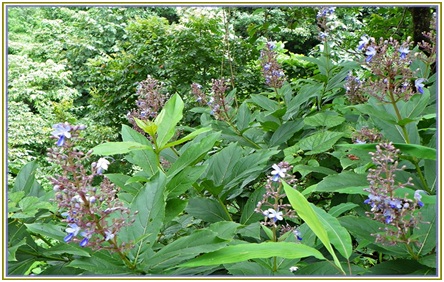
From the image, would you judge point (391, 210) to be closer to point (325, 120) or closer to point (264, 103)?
point (325, 120)

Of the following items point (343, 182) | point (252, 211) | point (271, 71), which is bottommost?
point (252, 211)

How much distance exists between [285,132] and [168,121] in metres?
0.56

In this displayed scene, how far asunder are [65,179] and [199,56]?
19.2 ft

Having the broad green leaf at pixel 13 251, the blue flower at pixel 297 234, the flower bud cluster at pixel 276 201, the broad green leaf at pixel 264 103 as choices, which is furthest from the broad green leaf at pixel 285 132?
the broad green leaf at pixel 13 251

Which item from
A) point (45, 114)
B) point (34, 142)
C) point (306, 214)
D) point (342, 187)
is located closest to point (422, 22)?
point (342, 187)

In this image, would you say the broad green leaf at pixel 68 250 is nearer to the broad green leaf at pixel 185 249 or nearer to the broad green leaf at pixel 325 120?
the broad green leaf at pixel 185 249

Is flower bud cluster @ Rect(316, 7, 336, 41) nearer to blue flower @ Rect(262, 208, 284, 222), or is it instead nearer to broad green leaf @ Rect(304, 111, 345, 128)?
broad green leaf @ Rect(304, 111, 345, 128)

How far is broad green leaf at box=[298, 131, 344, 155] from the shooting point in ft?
4.13

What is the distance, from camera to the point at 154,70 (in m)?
6.75

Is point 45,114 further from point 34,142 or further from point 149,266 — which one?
point 149,266

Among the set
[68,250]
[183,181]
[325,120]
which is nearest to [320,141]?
[325,120]

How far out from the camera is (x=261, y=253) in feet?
2.25

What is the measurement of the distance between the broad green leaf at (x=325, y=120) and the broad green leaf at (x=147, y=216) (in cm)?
74

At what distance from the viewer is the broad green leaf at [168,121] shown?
3.29 ft
